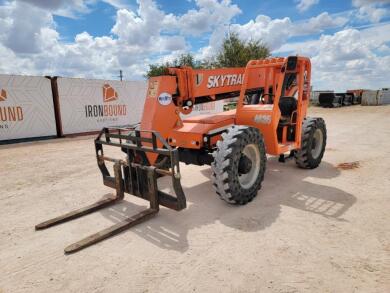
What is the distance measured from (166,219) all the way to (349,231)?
242 centimetres

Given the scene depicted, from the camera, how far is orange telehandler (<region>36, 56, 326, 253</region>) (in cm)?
422

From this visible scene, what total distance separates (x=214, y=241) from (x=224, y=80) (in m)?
3.12

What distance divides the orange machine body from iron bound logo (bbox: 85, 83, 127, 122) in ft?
32.1

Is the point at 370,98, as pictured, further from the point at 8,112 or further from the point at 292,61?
the point at 8,112

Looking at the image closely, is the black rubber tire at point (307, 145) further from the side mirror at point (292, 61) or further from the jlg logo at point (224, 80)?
the jlg logo at point (224, 80)

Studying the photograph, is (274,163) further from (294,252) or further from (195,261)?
(195,261)

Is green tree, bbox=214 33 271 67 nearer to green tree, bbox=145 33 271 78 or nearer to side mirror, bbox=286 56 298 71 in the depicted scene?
green tree, bbox=145 33 271 78

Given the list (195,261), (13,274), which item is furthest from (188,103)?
(13,274)

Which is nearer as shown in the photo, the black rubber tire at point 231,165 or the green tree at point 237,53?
the black rubber tire at point 231,165

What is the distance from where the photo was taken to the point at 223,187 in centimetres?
430

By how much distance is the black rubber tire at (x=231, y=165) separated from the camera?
14.0 feet

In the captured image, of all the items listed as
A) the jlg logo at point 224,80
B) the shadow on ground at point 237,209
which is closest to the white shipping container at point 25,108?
the shadow on ground at point 237,209

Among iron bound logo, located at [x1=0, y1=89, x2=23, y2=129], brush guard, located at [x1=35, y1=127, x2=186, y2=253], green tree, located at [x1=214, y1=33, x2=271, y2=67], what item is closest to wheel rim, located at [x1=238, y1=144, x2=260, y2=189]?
brush guard, located at [x1=35, y1=127, x2=186, y2=253]

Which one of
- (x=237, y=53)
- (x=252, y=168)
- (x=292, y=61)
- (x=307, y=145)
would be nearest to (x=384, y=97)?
(x=237, y=53)
